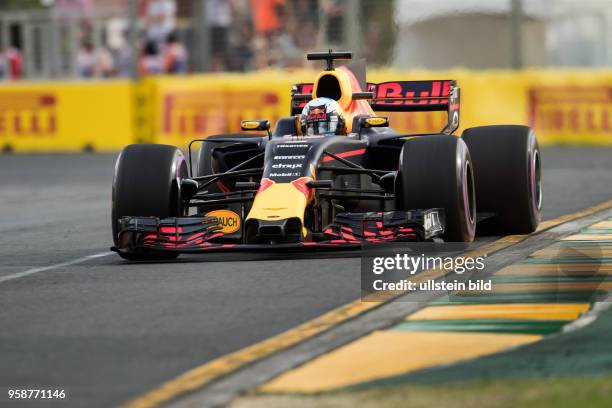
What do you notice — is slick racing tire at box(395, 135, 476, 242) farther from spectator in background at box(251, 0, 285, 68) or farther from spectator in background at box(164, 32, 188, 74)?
spectator in background at box(164, 32, 188, 74)

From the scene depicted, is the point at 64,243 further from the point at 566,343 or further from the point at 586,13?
the point at 586,13

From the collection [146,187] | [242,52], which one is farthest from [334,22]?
[146,187]

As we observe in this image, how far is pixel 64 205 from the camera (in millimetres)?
17328

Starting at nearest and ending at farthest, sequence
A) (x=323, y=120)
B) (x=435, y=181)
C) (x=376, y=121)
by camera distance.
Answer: (x=435, y=181) → (x=376, y=121) → (x=323, y=120)

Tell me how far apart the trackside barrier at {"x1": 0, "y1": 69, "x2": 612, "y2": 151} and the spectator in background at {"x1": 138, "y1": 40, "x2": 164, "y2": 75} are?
454 millimetres

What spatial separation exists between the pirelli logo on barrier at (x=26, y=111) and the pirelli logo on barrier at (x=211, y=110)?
238cm

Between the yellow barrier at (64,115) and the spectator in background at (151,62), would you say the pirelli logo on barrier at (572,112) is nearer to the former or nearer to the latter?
the spectator in background at (151,62)

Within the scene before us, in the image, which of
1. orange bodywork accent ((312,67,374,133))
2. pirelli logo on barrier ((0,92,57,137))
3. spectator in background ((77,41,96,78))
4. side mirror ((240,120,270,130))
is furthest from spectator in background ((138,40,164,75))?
side mirror ((240,120,270,130))

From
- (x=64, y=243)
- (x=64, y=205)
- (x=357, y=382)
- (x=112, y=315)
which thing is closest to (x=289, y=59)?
(x=64, y=205)

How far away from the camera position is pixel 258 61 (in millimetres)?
28266

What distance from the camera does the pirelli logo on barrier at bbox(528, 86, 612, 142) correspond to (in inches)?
1025

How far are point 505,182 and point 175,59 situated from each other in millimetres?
17718

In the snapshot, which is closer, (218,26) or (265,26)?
(265,26)

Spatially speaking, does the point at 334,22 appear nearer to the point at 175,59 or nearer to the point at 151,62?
the point at 175,59
